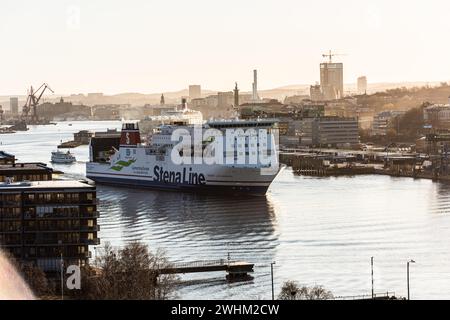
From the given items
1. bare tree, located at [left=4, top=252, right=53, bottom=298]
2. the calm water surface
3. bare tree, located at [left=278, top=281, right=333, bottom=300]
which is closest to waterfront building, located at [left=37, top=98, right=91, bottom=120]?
the calm water surface

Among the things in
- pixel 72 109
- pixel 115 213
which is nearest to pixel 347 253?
pixel 115 213

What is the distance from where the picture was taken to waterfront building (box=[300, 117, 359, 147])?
3006 centimetres

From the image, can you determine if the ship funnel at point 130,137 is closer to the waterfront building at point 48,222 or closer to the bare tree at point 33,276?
the waterfront building at point 48,222

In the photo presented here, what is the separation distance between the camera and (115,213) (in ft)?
41.4

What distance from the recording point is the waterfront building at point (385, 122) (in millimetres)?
33000

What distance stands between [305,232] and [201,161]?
6173 millimetres

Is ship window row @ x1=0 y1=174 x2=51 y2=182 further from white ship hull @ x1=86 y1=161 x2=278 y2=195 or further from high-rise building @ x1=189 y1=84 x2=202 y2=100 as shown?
high-rise building @ x1=189 y1=84 x2=202 y2=100

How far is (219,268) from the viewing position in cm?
781

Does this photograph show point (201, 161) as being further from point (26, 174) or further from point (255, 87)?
point (255, 87)

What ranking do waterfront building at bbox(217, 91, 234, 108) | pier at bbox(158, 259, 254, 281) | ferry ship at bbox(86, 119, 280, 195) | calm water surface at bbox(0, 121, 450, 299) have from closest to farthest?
calm water surface at bbox(0, 121, 450, 299) < pier at bbox(158, 259, 254, 281) < ferry ship at bbox(86, 119, 280, 195) < waterfront building at bbox(217, 91, 234, 108)

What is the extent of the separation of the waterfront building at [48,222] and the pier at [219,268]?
68 centimetres

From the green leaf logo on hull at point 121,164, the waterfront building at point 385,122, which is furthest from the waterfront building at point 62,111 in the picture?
the green leaf logo on hull at point 121,164

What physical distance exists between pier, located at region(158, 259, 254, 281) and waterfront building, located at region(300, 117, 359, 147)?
22.1 meters
